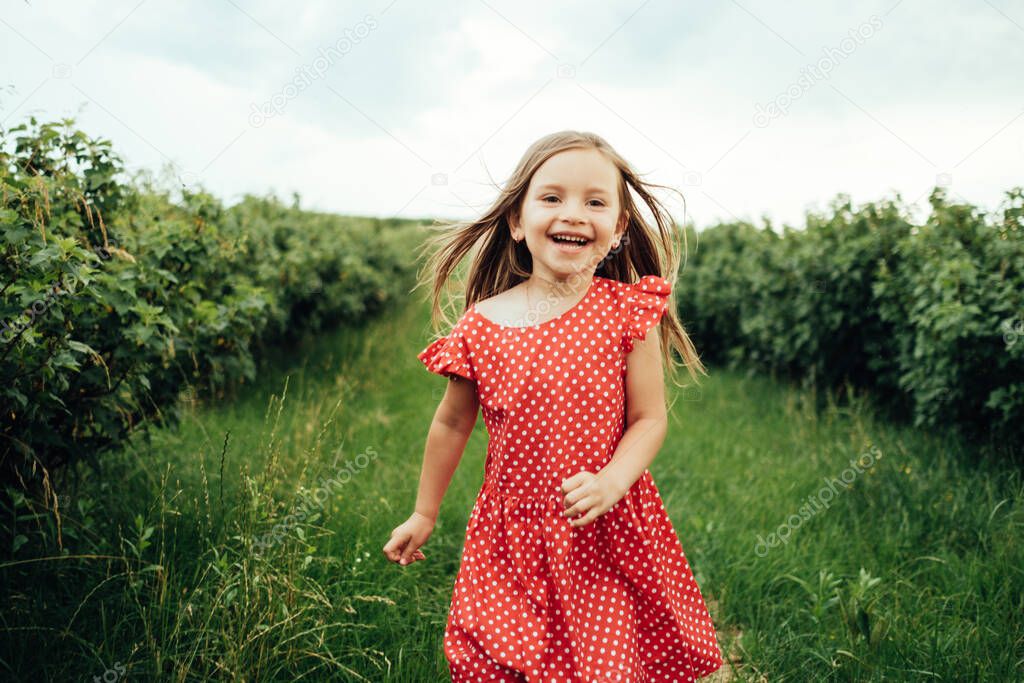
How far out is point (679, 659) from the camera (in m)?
1.99

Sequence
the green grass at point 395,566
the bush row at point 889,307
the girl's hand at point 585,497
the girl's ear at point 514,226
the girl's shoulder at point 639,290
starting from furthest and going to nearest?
the bush row at point 889,307
the green grass at point 395,566
the girl's ear at point 514,226
the girl's shoulder at point 639,290
the girl's hand at point 585,497

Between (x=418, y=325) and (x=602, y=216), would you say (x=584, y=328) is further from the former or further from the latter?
(x=418, y=325)

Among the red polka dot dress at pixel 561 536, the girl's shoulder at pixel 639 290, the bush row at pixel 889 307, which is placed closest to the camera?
the red polka dot dress at pixel 561 536

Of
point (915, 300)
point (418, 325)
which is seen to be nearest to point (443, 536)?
point (915, 300)

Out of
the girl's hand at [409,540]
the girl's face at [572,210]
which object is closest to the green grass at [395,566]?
the girl's hand at [409,540]

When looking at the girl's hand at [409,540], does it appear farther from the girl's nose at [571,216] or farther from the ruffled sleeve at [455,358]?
the girl's nose at [571,216]

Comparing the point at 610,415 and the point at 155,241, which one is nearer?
the point at 610,415

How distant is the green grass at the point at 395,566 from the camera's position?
234cm

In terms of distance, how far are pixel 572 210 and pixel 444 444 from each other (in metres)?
0.69

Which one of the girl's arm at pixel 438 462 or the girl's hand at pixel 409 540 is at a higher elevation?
the girl's arm at pixel 438 462

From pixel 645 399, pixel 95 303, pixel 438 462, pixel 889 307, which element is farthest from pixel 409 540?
pixel 889 307

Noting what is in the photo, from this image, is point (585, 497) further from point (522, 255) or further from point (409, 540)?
point (522, 255)

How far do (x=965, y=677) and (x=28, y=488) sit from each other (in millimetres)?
3157

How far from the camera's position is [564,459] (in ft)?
6.22
